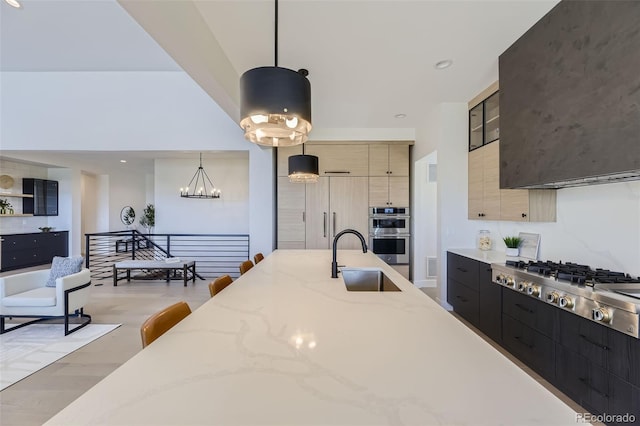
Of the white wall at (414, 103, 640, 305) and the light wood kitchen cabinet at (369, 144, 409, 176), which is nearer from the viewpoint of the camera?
the white wall at (414, 103, 640, 305)

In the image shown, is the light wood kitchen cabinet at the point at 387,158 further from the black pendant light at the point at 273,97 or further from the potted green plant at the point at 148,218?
the potted green plant at the point at 148,218

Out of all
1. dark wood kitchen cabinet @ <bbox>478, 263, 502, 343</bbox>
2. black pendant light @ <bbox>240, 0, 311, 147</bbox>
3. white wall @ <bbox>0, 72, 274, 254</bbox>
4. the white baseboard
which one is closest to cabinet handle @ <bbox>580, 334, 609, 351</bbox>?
dark wood kitchen cabinet @ <bbox>478, 263, 502, 343</bbox>

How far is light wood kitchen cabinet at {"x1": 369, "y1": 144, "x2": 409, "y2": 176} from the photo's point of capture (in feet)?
16.2

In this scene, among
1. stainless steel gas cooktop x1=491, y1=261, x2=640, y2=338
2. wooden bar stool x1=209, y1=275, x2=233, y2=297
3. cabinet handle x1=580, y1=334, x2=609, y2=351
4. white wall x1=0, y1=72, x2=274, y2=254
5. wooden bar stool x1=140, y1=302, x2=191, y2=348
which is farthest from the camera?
white wall x1=0, y1=72, x2=274, y2=254

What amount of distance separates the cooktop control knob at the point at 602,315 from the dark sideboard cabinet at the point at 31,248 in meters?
9.81

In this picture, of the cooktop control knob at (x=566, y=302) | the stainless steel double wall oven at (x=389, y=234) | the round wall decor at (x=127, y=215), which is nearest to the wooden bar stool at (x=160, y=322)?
the cooktop control knob at (x=566, y=302)

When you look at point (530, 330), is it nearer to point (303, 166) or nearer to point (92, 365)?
point (303, 166)

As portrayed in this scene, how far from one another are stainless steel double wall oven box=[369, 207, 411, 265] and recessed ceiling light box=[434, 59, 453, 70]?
251 cm

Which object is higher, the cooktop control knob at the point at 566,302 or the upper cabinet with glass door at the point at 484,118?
the upper cabinet with glass door at the point at 484,118

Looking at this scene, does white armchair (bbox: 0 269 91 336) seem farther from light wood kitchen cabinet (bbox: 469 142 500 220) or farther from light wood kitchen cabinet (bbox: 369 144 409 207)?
light wood kitchen cabinet (bbox: 469 142 500 220)

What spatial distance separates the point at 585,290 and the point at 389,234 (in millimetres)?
3244

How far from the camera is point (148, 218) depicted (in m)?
9.45

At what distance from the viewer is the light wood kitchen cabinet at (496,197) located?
267 cm

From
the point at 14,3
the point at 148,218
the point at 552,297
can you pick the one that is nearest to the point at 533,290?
the point at 552,297
